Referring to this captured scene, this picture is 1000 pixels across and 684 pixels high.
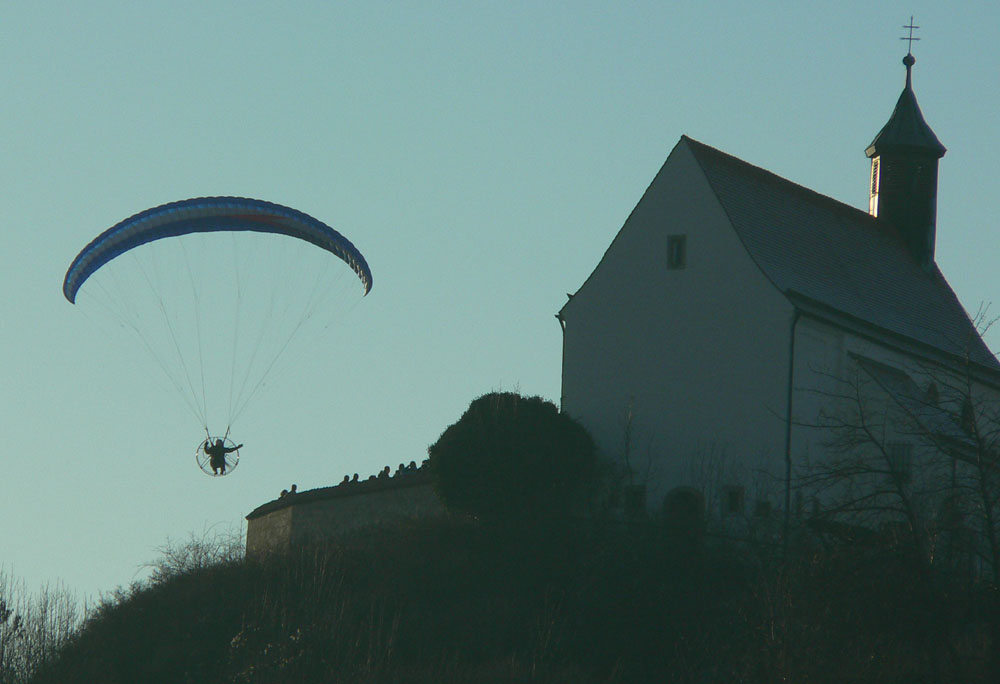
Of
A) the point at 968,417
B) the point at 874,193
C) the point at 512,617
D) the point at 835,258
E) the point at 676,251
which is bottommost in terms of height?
the point at 512,617

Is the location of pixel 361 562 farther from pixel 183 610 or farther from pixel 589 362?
pixel 589 362

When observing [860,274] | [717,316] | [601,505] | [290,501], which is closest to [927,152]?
[860,274]

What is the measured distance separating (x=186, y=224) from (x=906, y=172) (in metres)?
22.7

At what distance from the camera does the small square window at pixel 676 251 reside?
36531mm

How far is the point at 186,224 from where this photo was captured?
31.8 m

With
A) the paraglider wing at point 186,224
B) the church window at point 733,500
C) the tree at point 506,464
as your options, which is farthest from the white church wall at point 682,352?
the paraglider wing at point 186,224

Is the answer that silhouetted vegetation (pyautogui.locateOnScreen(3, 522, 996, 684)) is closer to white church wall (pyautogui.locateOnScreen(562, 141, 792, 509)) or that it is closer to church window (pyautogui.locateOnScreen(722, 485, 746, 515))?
church window (pyautogui.locateOnScreen(722, 485, 746, 515))

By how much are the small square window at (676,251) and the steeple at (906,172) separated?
36.3 ft

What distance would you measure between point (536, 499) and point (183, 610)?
24.5 ft

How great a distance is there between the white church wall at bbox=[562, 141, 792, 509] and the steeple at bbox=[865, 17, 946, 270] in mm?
10763

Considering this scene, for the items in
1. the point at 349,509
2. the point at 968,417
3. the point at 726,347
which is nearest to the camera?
the point at 968,417

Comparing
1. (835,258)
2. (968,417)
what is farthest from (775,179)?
(968,417)

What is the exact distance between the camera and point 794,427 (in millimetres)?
34062

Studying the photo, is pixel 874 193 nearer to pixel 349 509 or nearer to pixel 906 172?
pixel 906 172
